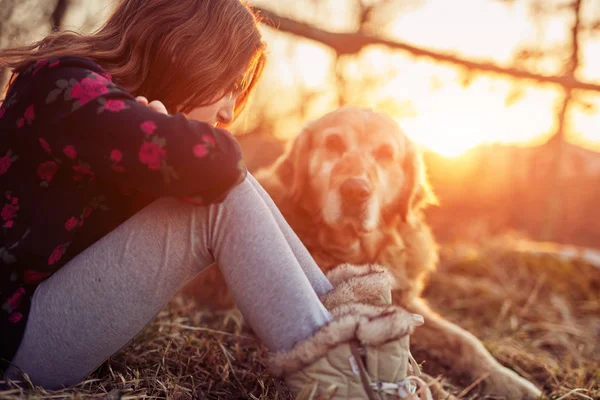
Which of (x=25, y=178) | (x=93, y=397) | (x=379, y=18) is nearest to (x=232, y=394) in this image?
(x=93, y=397)

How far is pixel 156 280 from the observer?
4.24 feet

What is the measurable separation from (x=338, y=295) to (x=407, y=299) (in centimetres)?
125

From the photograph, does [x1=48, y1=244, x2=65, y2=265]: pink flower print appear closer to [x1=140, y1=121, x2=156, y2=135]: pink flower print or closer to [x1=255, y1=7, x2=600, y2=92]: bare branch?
[x1=140, y1=121, x2=156, y2=135]: pink flower print

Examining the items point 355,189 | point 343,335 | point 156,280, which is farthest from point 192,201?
point 355,189

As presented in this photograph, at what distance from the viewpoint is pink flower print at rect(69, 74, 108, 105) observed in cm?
116

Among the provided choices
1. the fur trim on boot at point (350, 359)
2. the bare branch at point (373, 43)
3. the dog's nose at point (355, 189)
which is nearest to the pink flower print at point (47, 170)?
the fur trim on boot at point (350, 359)

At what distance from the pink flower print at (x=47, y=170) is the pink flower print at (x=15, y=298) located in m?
0.32

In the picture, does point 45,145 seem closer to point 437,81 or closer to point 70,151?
point 70,151

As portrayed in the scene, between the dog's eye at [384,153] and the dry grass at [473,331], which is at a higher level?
the dog's eye at [384,153]

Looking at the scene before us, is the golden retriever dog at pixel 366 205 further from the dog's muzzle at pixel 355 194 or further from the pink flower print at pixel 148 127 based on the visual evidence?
the pink flower print at pixel 148 127

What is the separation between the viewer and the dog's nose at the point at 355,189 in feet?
7.75

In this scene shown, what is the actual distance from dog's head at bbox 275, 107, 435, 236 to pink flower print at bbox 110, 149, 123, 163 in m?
1.42

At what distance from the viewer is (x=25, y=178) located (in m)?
1.30

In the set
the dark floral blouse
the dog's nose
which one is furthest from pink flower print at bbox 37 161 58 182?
the dog's nose
